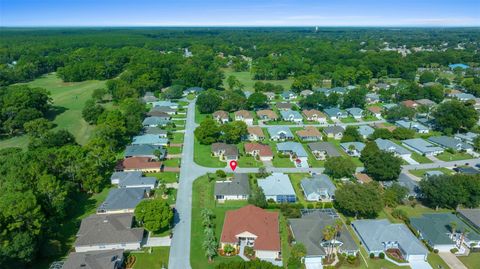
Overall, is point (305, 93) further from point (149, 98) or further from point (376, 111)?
point (149, 98)

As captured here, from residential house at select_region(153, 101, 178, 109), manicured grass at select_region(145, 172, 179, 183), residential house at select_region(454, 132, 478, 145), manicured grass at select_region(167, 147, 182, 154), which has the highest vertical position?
residential house at select_region(153, 101, 178, 109)

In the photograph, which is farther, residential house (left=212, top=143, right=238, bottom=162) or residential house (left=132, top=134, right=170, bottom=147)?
residential house (left=132, top=134, right=170, bottom=147)

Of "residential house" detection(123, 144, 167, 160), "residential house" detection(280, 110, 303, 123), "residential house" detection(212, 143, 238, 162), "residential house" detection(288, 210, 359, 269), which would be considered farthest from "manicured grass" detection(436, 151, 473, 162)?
"residential house" detection(123, 144, 167, 160)

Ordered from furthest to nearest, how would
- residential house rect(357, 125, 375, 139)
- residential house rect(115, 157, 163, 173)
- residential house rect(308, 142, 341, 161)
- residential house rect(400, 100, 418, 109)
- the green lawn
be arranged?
residential house rect(400, 100, 418, 109), residential house rect(357, 125, 375, 139), residential house rect(308, 142, 341, 161), residential house rect(115, 157, 163, 173), the green lawn

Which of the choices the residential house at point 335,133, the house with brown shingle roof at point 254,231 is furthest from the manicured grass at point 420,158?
the house with brown shingle roof at point 254,231

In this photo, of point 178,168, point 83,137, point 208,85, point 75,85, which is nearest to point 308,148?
point 178,168

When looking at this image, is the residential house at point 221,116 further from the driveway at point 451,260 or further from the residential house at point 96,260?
the driveway at point 451,260

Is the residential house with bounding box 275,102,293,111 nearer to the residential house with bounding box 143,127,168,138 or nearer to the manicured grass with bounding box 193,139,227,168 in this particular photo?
the manicured grass with bounding box 193,139,227,168
